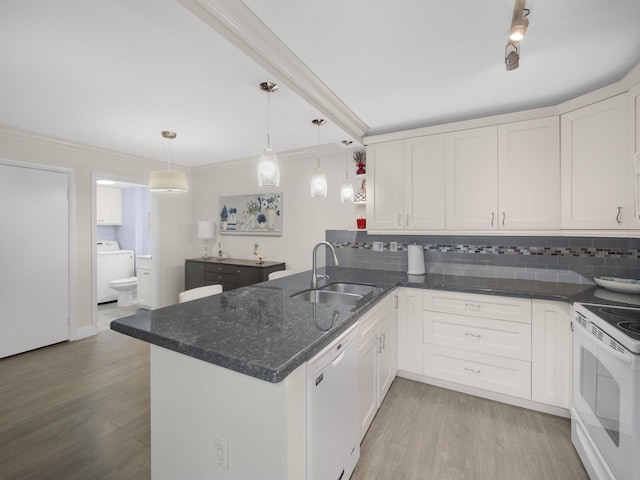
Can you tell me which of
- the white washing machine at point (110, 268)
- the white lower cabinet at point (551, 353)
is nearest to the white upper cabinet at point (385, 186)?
the white lower cabinet at point (551, 353)

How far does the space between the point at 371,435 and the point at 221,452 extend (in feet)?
3.81

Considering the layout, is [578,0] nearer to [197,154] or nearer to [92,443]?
[92,443]

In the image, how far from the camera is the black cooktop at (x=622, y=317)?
1.34m

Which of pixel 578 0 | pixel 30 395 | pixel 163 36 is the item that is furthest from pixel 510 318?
pixel 30 395

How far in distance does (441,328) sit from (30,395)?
11.3ft

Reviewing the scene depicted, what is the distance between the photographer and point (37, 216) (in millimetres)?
3270

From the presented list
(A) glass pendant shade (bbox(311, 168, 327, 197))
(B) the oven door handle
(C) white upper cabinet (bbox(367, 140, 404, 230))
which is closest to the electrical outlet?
(A) glass pendant shade (bbox(311, 168, 327, 197))

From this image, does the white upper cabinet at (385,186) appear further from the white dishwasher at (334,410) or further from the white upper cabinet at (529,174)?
the white dishwasher at (334,410)

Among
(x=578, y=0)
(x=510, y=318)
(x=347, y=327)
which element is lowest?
(x=510, y=318)

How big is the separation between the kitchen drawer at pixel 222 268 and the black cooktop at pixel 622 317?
344 centimetres

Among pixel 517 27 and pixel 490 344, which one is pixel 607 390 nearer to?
pixel 490 344

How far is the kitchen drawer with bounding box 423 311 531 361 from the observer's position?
2.14 meters

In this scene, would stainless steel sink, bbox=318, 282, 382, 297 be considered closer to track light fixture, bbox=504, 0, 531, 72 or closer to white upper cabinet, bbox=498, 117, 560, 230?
white upper cabinet, bbox=498, 117, 560, 230

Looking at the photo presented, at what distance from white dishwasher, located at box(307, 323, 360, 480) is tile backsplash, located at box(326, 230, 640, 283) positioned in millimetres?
1739
